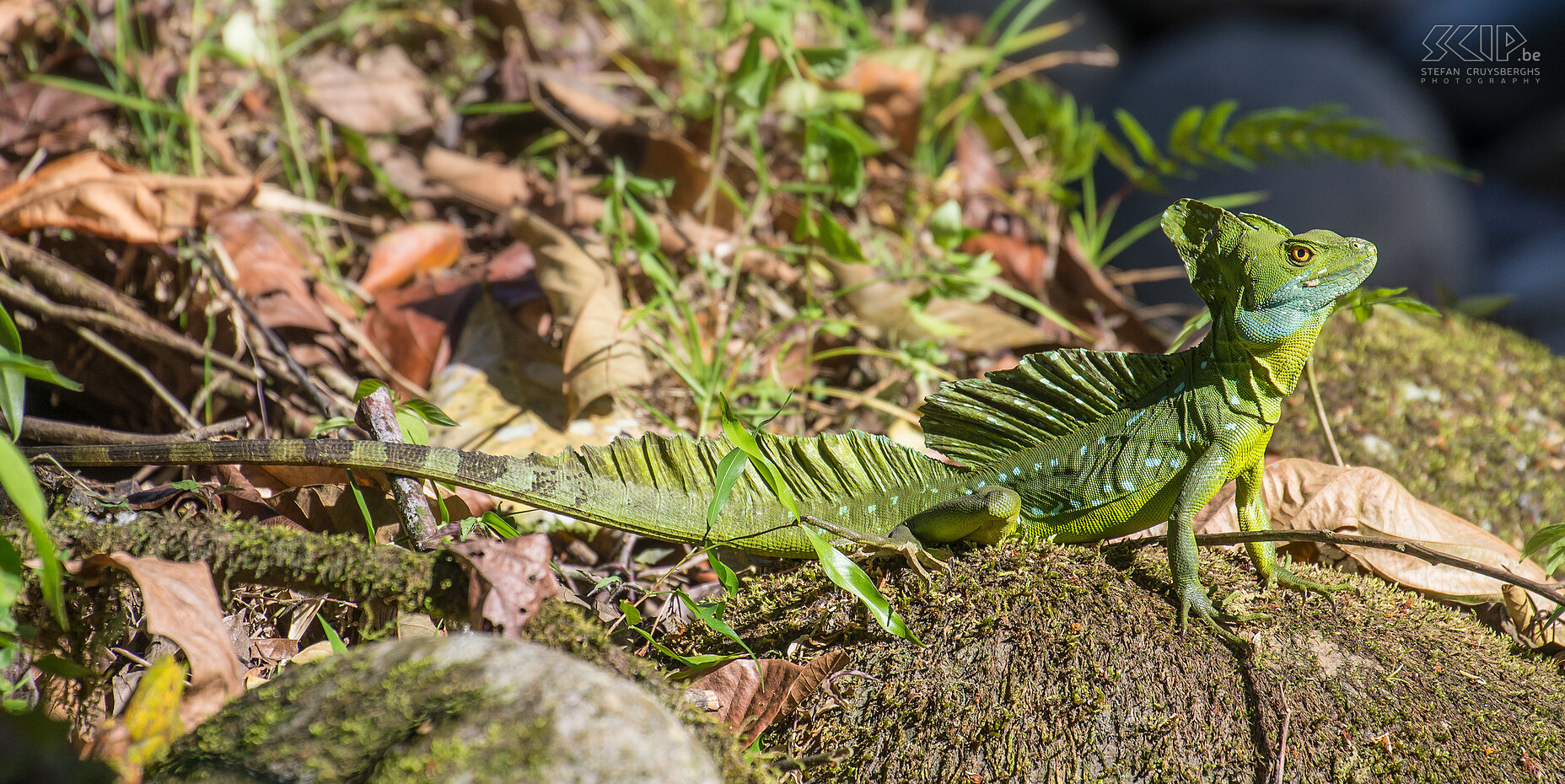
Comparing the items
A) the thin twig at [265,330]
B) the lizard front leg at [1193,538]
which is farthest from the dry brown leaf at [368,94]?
the lizard front leg at [1193,538]

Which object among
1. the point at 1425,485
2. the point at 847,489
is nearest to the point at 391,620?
the point at 847,489

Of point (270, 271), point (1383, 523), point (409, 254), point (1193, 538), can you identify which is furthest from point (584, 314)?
point (1383, 523)

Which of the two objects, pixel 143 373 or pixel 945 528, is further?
pixel 143 373

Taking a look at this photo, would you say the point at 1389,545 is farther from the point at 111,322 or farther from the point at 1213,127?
the point at 111,322

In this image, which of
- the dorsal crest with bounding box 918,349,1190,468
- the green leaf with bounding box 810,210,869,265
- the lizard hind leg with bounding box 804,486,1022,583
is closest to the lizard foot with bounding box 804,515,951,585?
the lizard hind leg with bounding box 804,486,1022,583

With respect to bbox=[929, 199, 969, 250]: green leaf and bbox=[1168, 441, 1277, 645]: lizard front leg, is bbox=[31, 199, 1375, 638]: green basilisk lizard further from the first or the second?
bbox=[929, 199, 969, 250]: green leaf

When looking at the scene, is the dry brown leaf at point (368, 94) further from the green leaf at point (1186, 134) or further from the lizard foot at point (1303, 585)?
the lizard foot at point (1303, 585)

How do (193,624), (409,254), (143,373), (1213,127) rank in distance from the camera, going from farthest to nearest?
(1213,127) < (409,254) < (143,373) < (193,624)
